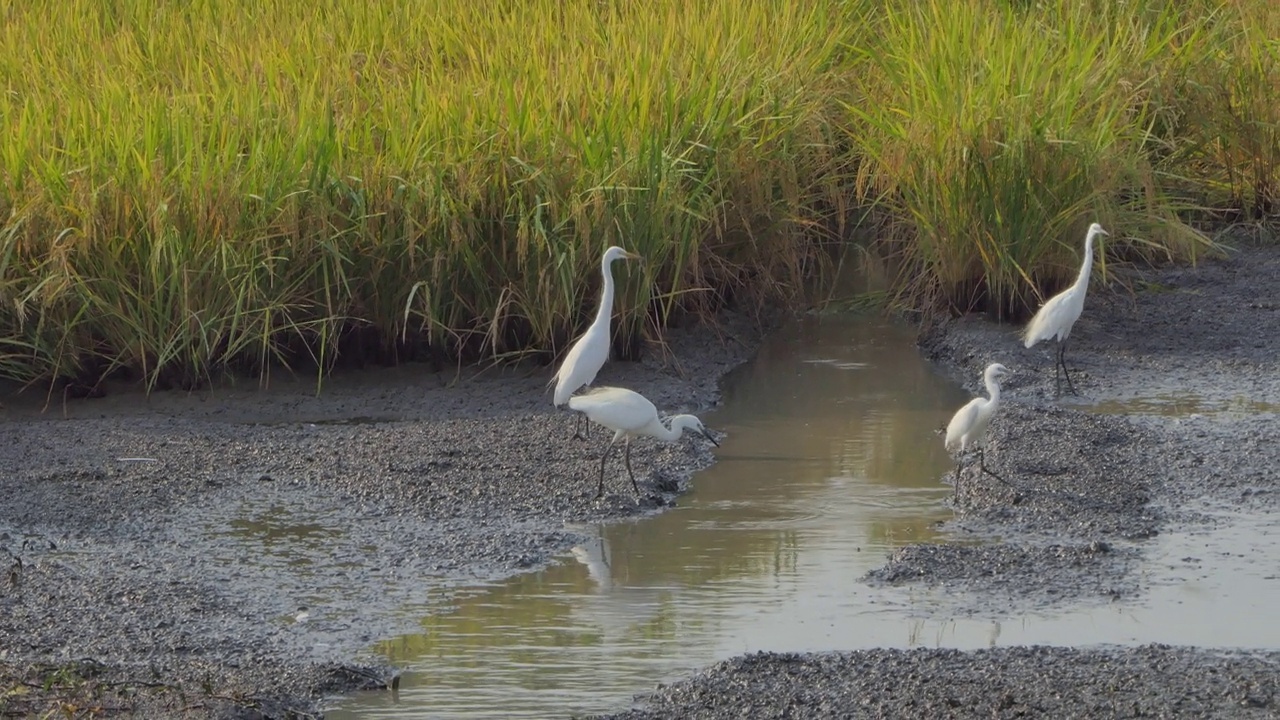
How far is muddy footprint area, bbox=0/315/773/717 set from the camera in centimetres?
414

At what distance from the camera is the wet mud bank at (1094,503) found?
382cm

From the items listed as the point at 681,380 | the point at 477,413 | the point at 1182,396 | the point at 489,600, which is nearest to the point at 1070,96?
the point at 1182,396

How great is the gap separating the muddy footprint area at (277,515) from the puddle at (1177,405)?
165 cm

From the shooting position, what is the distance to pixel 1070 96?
789 cm

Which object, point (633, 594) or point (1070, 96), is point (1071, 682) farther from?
point (1070, 96)

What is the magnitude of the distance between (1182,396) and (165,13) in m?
6.56

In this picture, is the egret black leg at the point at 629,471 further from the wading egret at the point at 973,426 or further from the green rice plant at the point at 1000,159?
the green rice plant at the point at 1000,159

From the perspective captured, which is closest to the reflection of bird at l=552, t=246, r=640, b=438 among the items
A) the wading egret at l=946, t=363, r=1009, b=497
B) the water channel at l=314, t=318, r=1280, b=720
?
the water channel at l=314, t=318, r=1280, b=720

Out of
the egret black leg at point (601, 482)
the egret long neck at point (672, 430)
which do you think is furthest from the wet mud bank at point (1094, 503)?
the egret black leg at point (601, 482)

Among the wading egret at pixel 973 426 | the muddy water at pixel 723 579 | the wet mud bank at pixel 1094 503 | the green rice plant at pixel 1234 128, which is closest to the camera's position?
the wet mud bank at pixel 1094 503

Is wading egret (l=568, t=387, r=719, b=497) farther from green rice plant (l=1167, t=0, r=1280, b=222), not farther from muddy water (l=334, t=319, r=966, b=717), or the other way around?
green rice plant (l=1167, t=0, r=1280, b=222)

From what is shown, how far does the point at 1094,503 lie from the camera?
17.9ft

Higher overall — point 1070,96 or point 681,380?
point 1070,96

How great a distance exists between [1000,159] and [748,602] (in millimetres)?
3677
